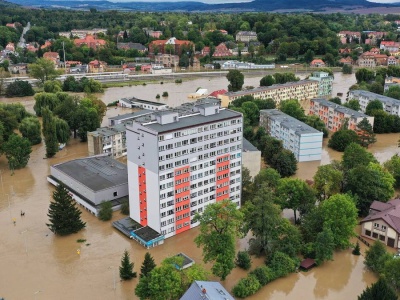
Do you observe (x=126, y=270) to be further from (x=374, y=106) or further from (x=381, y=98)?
(x=381, y=98)

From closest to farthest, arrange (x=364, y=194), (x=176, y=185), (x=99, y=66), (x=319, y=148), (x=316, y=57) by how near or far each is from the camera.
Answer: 1. (x=176, y=185)
2. (x=364, y=194)
3. (x=319, y=148)
4. (x=99, y=66)
5. (x=316, y=57)

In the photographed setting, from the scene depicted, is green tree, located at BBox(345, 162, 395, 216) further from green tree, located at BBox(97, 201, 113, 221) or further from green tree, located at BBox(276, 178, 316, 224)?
green tree, located at BBox(97, 201, 113, 221)

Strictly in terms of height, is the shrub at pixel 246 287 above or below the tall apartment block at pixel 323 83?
below

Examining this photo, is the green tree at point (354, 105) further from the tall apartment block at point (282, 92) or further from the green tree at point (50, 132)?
the green tree at point (50, 132)

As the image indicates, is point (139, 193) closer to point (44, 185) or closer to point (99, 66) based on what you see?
point (44, 185)

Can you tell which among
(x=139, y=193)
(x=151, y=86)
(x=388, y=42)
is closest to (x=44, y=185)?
(x=139, y=193)

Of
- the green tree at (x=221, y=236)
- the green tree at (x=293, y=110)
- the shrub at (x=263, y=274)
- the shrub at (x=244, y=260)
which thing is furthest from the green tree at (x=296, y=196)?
the green tree at (x=293, y=110)

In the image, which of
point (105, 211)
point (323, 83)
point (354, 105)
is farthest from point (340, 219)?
point (323, 83)
